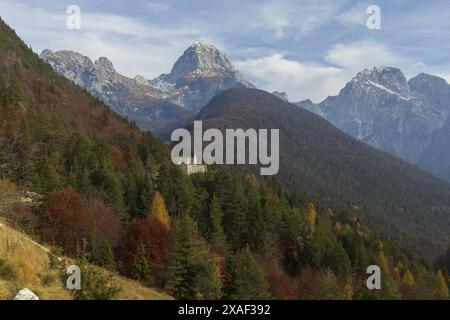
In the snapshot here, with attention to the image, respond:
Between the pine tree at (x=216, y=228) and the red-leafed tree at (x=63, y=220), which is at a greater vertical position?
the red-leafed tree at (x=63, y=220)

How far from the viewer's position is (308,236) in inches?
2965

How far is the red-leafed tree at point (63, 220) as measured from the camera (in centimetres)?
4141

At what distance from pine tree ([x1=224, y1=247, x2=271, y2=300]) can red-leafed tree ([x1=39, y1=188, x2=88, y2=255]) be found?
15.1 m

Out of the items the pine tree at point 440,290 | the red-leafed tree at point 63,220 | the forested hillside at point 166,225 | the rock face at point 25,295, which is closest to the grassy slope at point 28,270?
the rock face at point 25,295

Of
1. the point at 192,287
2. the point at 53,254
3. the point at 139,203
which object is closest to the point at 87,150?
the point at 139,203

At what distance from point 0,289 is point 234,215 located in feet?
201

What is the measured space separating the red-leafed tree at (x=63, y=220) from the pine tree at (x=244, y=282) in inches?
594

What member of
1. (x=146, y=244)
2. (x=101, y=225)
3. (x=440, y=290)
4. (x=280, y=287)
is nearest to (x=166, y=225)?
(x=146, y=244)

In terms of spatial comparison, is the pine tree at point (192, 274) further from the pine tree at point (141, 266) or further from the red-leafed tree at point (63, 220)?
the red-leafed tree at point (63, 220)

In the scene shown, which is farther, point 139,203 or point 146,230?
point 139,203

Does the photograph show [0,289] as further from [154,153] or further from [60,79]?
[60,79]

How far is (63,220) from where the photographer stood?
43.3m

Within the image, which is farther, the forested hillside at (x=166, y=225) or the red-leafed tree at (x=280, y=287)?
the red-leafed tree at (x=280, y=287)
